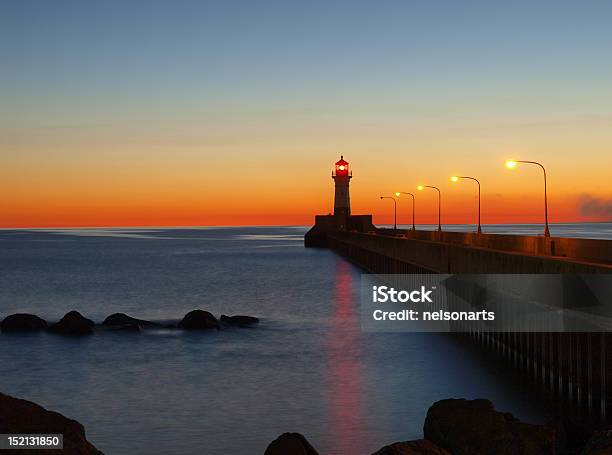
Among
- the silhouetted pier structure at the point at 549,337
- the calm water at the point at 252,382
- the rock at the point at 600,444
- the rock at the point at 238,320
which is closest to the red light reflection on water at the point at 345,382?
the calm water at the point at 252,382

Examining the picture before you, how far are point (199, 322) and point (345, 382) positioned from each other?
14.4 m

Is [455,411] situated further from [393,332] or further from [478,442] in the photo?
[393,332]

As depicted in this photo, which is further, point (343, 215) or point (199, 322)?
point (343, 215)

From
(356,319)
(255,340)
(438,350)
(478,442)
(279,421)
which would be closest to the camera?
(478,442)

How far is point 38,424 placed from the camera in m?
15.1

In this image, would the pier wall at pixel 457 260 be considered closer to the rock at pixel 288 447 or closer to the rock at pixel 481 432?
the rock at pixel 481 432

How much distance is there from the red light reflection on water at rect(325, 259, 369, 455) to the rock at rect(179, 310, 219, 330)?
6.16 meters

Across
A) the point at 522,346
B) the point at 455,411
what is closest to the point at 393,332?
the point at 522,346

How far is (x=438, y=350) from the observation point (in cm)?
3488

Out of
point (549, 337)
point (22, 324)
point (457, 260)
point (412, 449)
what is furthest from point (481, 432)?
point (22, 324)

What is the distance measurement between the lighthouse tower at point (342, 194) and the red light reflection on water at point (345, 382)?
255 ft

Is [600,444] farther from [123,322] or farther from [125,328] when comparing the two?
[123,322]

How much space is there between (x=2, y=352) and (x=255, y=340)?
11.6 metres

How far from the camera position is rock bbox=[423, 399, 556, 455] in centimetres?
1546
